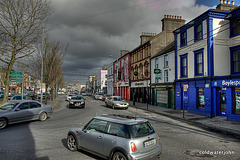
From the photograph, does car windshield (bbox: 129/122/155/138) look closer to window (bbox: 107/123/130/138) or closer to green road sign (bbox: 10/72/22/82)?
window (bbox: 107/123/130/138)

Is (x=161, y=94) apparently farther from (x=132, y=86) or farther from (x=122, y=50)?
(x=122, y=50)

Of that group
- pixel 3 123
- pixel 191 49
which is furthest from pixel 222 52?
pixel 3 123

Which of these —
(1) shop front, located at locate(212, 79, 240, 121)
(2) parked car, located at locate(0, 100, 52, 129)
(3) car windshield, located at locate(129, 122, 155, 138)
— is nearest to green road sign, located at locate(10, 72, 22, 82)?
(2) parked car, located at locate(0, 100, 52, 129)

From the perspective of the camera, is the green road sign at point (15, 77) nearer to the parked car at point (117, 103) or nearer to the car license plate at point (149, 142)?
the parked car at point (117, 103)

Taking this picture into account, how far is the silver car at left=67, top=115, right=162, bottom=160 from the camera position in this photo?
14.3ft

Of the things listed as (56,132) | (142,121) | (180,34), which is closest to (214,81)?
(180,34)

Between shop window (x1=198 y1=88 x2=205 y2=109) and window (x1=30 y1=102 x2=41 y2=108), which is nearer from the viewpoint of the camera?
window (x1=30 y1=102 x2=41 y2=108)

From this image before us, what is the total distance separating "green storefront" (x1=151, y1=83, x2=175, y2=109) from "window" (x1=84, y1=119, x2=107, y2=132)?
16900mm

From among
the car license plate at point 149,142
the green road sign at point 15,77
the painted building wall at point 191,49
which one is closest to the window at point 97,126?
the car license plate at point 149,142

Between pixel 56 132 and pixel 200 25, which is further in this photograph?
pixel 200 25

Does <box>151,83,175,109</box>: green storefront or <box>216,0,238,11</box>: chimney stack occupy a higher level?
<box>216,0,238,11</box>: chimney stack

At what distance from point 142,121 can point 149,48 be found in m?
24.3

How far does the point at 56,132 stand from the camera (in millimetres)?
8719

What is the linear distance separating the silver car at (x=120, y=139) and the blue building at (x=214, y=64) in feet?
30.6
